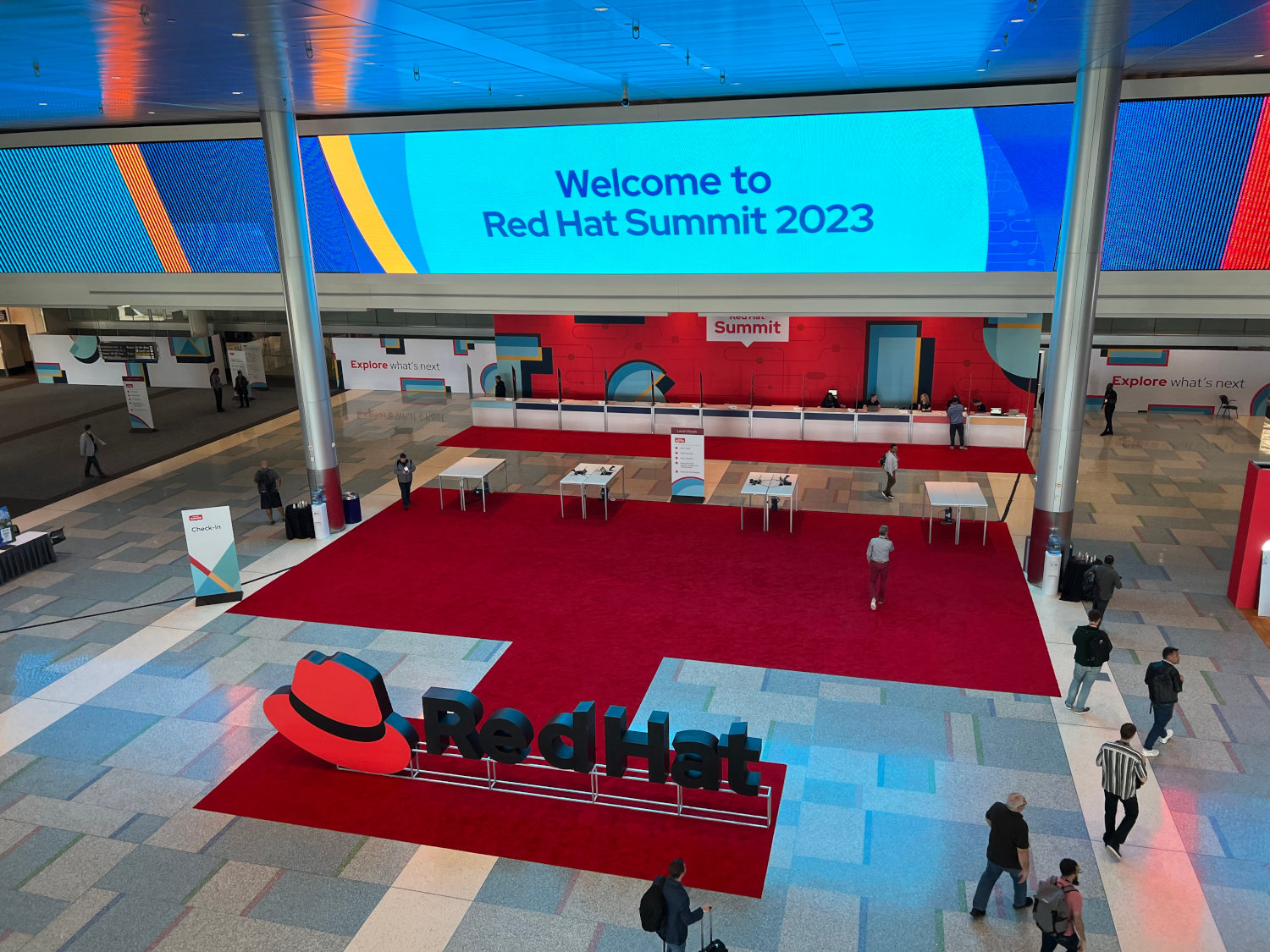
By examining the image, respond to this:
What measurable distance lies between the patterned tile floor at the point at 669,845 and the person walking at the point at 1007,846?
41 cm

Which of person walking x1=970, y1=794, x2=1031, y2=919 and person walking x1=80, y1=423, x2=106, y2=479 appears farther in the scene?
person walking x1=80, y1=423, x2=106, y2=479

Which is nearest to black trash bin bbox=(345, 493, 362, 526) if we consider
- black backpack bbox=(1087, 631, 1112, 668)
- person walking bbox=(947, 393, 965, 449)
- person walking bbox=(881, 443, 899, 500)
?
person walking bbox=(881, 443, 899, 500)

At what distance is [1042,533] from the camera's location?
13.1 meters

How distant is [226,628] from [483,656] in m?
3.74

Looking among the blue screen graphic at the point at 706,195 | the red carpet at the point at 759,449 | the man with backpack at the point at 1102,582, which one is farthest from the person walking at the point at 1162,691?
the red carpet at the point at 759,449

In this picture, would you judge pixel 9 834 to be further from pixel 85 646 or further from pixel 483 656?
pixel 483 656

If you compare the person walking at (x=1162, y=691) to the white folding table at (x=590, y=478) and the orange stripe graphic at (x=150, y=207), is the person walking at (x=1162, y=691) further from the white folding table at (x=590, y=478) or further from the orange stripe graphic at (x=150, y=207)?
the orange stripe graphic at (x=150, y=207)

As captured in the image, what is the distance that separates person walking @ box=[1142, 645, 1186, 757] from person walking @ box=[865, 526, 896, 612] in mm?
3557

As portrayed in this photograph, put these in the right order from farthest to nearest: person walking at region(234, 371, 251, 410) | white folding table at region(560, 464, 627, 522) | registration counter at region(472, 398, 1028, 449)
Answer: person walking at region(234, 371, 251, 410) < registration counter at region(472, 398, 1028, 449) < white folding table at region(560, 464, 627, 522)

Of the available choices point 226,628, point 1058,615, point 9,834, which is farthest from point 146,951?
point 1058,615

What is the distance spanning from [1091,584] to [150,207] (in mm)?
17695

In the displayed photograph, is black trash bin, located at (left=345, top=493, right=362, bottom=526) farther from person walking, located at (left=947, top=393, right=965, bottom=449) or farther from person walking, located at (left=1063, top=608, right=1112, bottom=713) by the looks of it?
person walking, located at (left=947, top=393, right=965, bottom=449)

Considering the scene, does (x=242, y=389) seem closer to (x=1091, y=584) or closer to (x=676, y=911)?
(x=1091, y=584)

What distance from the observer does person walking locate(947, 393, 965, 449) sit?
1973cm
